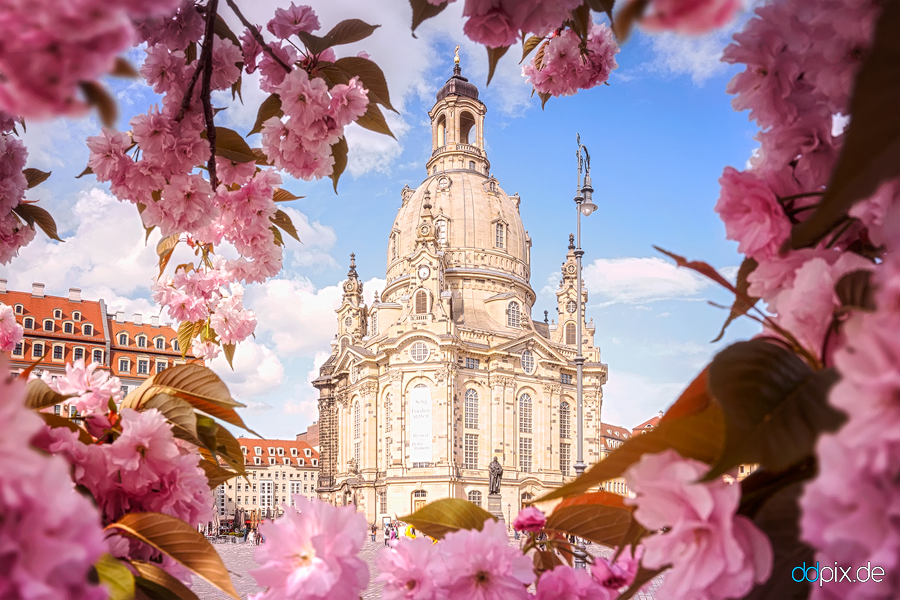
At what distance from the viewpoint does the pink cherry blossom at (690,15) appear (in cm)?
47

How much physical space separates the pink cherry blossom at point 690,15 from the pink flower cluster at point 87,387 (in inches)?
47.8

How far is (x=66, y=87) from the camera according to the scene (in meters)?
0.52

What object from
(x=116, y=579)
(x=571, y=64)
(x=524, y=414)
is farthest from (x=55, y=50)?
(x=524, y=414)

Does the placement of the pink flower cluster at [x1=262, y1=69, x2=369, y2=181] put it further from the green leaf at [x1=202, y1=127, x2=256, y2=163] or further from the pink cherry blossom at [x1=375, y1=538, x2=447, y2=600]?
the pink cherry blossom at [x1=375, y1=538, x2=447, y2=600]

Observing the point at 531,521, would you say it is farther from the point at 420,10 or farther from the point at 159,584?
the point at 420,10

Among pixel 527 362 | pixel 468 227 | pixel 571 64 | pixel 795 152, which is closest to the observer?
pixel 795 152

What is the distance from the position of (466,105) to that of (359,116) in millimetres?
46436

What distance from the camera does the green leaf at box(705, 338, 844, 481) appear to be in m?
0.58

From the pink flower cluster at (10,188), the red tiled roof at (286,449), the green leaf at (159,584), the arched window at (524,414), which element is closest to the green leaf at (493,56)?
the green leaf at (159,584)

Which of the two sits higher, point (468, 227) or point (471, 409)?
point (468, 227)

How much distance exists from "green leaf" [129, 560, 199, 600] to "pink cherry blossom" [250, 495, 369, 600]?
171 mm

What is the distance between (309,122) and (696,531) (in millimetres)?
1361

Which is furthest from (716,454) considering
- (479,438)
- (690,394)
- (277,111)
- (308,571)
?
(479,438)

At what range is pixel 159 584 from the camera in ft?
3.34
